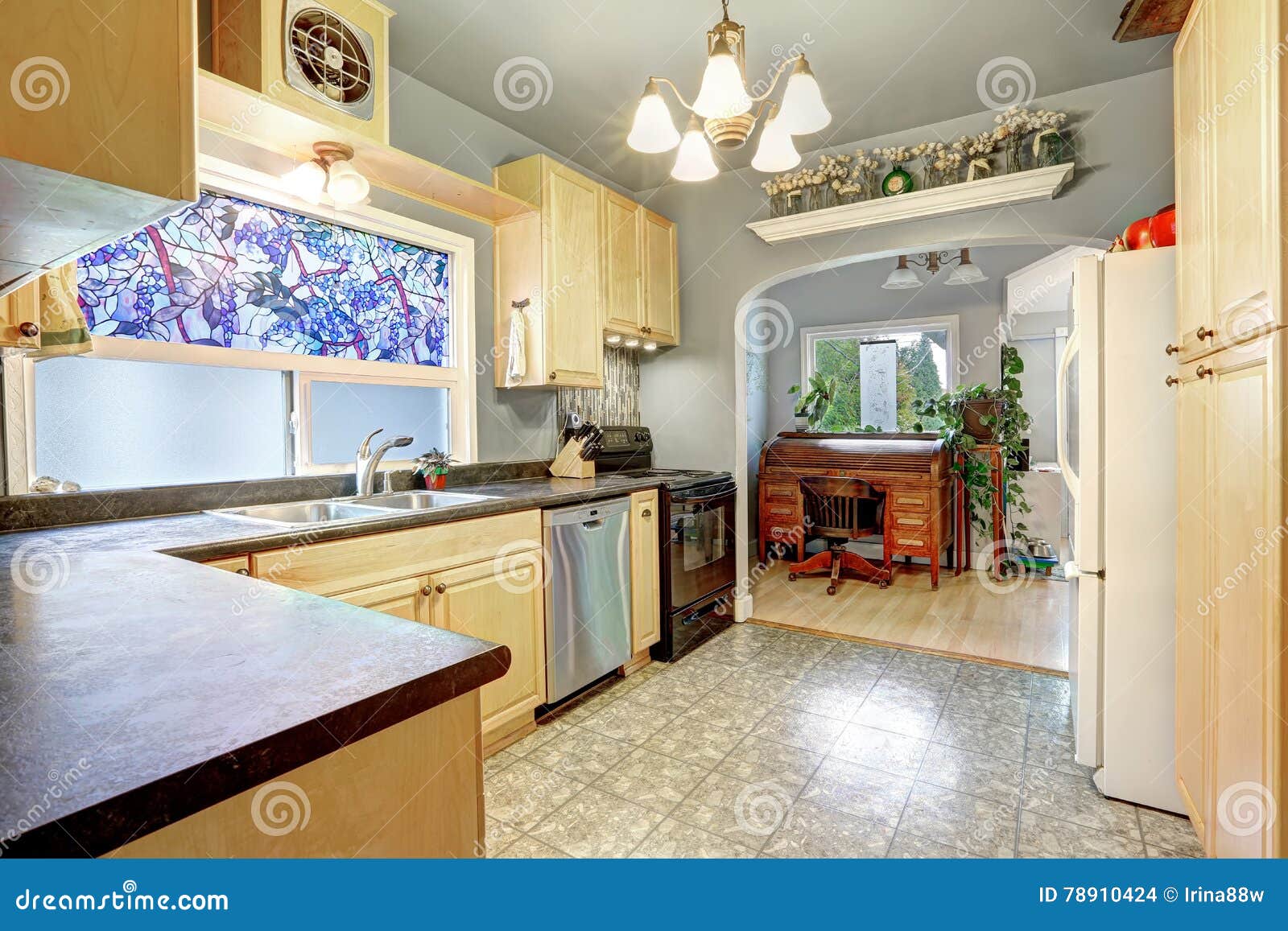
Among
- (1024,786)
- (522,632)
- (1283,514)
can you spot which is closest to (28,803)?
(1283,514)

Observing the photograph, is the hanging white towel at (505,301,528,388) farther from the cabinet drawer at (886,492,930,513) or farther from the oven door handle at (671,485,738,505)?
the cabinet drawer at (886,492,930,513)

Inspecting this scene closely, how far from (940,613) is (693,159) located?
3118 millimetres

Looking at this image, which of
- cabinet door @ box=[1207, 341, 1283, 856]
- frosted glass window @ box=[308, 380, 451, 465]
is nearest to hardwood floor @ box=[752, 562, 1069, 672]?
cabinet door @ box=[1207, 341, 1283, 856]

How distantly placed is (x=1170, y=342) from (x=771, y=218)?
7.14ft

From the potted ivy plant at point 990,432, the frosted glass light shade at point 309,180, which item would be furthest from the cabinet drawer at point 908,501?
the frosted glass light shade at point 309,180

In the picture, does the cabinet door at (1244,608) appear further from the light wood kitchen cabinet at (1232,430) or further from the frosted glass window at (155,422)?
the frosted glass window at (155,422)

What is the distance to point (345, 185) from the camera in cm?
219

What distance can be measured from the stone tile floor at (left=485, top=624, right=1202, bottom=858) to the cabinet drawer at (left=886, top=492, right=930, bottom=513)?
164 centimetres

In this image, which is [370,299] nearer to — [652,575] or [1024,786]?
[652,575]

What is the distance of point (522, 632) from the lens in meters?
2.42

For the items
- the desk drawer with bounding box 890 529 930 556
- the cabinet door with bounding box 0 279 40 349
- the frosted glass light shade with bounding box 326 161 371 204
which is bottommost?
the desk drawer with bounding box 890 529 930 556

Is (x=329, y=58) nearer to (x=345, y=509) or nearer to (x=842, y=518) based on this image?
(x=345, y=509)

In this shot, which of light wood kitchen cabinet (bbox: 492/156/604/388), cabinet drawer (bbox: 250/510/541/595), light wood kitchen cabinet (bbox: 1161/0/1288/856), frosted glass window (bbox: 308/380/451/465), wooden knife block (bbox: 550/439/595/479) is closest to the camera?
light wood kitchen cabinet (bbox: 1161/0/1288/856)

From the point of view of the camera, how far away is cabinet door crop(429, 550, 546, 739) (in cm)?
216
